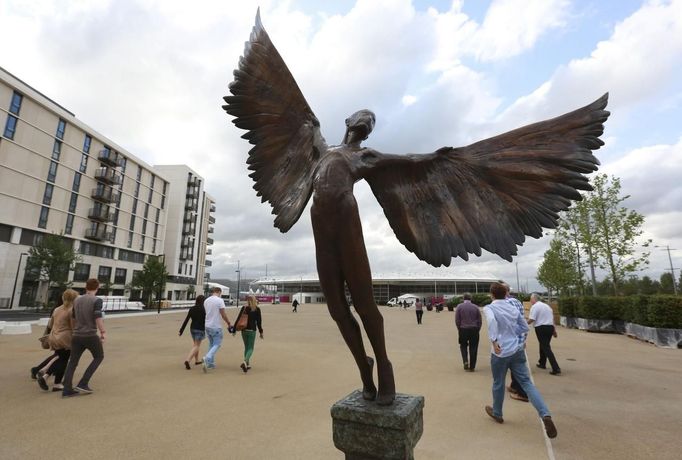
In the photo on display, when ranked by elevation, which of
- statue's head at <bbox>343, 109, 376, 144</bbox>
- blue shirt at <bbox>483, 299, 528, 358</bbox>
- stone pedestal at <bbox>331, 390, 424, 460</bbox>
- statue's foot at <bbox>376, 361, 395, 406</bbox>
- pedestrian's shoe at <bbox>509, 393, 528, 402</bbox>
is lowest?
pedestrian's shoe at <bbox>509, 393, 528, 402</bbox>

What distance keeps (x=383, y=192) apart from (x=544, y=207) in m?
1.03

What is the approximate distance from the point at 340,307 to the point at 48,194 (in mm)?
43437

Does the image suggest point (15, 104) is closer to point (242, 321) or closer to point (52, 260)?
point (52, 260)

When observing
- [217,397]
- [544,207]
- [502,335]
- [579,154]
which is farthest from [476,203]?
[217,397]

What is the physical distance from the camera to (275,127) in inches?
116

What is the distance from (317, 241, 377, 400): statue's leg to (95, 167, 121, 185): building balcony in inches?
1885

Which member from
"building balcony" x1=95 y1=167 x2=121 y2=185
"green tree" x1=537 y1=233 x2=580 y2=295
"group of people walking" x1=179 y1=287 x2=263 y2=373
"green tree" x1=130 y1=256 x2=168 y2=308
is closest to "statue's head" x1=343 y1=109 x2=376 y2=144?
"group of people walking" x1=179 y1=287 x2=263 y2=373

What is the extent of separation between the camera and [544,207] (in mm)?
2211

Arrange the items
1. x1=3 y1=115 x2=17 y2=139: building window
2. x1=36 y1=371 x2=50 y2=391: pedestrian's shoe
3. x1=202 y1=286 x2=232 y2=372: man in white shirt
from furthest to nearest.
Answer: x1=3 y1=115 x2=17 y2=139: building window < x1=202 y1=286 x2=232 y2=372: man in white shirt < x1=36 y1=371 x2=50 y2=391: pedestrian's shoe

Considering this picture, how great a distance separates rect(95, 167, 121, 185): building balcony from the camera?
4153 cm

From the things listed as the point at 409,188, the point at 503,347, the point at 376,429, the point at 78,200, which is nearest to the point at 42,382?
the point at 376,429

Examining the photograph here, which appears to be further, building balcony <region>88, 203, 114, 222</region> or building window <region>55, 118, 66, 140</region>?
building balcony <region>88, 203, 114, 222</region>

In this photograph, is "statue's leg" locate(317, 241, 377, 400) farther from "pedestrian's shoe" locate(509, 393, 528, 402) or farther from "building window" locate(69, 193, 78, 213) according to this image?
"building window" locate(69, 193, 78, 213)

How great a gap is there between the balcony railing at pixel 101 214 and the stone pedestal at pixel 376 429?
46.8 m
